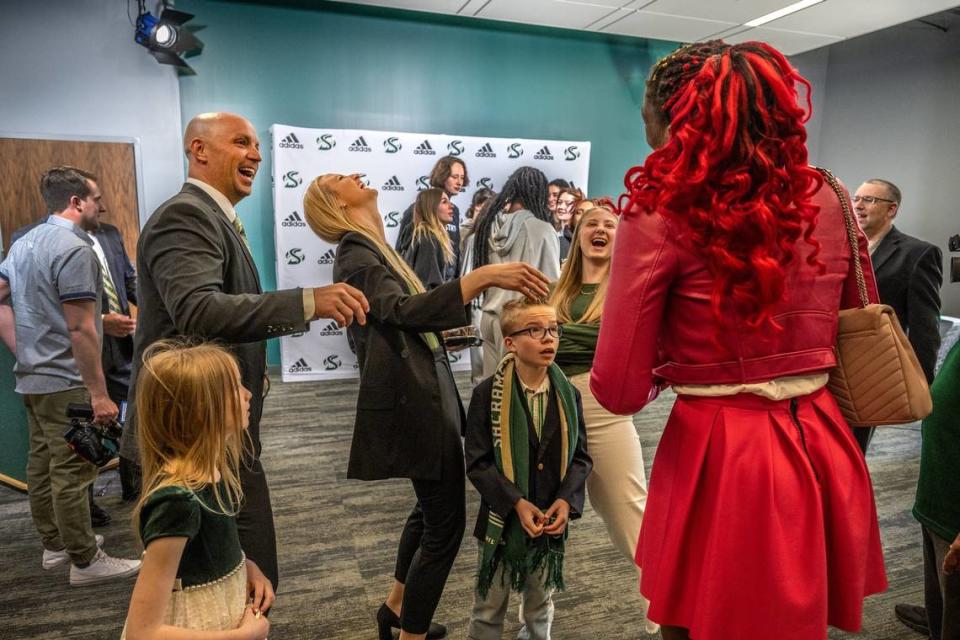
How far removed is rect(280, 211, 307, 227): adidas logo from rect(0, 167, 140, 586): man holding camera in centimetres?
290

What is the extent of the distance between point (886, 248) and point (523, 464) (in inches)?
91.8

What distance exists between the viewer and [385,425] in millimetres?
1796

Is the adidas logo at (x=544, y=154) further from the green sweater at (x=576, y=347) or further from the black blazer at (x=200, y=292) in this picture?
the black blazer at (x=200, y=292)

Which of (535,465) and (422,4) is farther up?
(422,4)

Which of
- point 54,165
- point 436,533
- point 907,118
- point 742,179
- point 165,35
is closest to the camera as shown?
point 742,179

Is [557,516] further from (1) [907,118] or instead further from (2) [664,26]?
(1) [907,118]

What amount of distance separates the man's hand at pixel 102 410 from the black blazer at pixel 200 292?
1086mm

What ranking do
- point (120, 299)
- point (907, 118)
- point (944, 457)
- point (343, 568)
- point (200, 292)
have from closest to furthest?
point (200, 292)
point (944, 457)
point (343, 568)
point (120, 299)
point (907, 118)

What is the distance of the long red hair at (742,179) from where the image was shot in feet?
3.11

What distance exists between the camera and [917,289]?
2.85 metres

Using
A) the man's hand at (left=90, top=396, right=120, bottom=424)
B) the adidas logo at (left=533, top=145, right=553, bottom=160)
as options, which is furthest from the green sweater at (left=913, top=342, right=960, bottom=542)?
the adidas logo at (left=533, top=145, right=553, bottom=160)

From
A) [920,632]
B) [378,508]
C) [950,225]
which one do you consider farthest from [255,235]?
[950,225]

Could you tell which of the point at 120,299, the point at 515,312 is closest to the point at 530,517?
the point at 515,312

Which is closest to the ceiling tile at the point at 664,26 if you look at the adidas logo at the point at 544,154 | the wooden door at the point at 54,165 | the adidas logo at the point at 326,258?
the adidas logo at the point at 544,154
